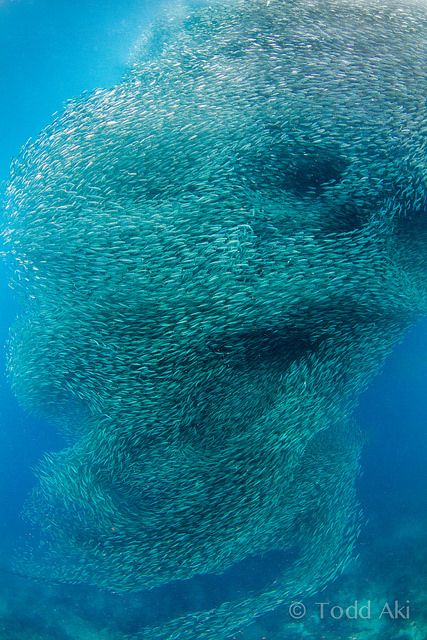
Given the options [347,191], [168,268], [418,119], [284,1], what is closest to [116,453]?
[168,268]

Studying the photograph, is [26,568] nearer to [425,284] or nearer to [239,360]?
[239,360]

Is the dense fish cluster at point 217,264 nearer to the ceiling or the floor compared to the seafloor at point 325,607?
nearer to the ceiling

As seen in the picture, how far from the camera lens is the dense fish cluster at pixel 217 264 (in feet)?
15.6

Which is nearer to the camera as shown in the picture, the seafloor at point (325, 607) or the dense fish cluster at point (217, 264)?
the dense fish cluster at point (217, 264)

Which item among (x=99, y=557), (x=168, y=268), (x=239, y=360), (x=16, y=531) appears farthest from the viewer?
(x=16, y=531)

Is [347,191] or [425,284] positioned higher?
[347,191]

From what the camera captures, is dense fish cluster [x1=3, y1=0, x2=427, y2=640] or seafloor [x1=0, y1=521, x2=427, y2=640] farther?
seafloor [x1=0, y1=521, x2=427, y2=640]

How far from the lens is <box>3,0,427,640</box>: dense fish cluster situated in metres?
4.75

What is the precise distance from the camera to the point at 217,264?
462 centimetres

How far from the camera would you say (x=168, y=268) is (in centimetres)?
466

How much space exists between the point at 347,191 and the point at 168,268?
7.02 ft

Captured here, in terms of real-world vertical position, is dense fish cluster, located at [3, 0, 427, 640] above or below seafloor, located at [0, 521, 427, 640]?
above

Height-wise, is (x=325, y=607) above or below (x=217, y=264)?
below

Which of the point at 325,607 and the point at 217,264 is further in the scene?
the point at 325,607
